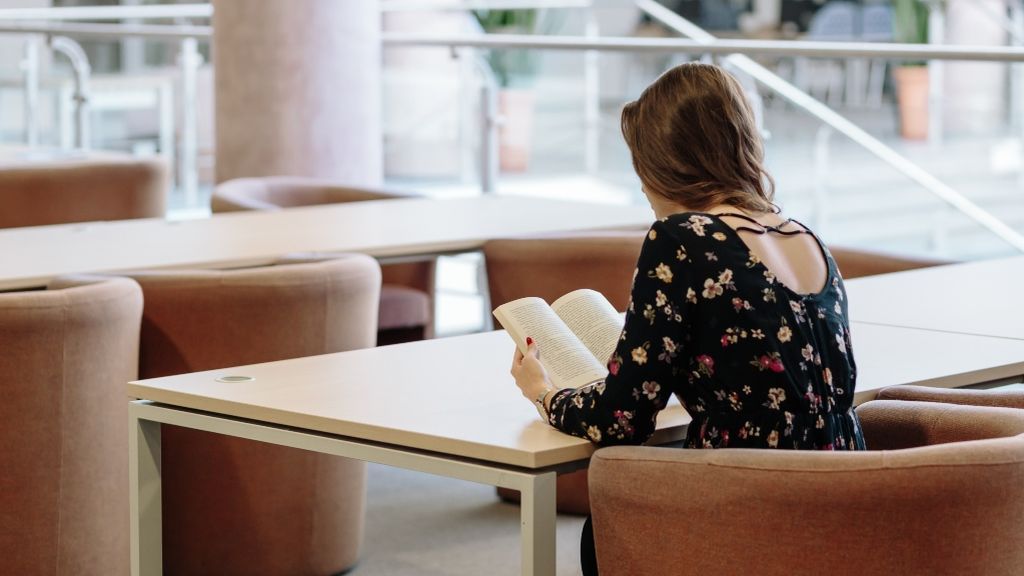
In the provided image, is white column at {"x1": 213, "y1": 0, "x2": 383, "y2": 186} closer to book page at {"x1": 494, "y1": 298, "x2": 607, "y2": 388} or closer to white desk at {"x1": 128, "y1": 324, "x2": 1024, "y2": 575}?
white desk at {"x1": 128, "y1": 324, "x2": 1024, "y2": 575}

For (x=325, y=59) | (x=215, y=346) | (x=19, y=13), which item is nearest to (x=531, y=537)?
(x=215, y=346)

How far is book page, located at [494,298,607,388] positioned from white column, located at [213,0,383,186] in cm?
374

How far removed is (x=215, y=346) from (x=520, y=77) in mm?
3611

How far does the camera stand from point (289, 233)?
4.13 m

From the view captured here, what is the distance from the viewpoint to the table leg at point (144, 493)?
247 cm

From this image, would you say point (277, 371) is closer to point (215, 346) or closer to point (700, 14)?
point (215, 346)

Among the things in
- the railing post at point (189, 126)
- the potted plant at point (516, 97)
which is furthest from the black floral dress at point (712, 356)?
the railing post at point (189, 126)

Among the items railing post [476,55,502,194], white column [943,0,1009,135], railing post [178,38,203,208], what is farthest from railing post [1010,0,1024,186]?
railing post [178,38,203,208]

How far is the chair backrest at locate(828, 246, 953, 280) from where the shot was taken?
3.73 metres

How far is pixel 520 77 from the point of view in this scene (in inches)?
261

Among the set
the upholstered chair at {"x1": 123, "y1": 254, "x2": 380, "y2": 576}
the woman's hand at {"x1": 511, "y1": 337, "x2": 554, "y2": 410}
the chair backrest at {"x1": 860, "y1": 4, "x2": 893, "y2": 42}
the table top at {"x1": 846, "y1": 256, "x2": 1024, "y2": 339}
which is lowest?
the upholstered chair at {"x1": 123, "y1": 254, "x2": 380, "y2": 576}

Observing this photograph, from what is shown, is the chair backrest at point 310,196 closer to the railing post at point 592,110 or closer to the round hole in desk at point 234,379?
the railing post at point 592,110

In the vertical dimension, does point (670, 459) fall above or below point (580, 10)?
below

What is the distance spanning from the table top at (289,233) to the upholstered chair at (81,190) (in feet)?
2.86
